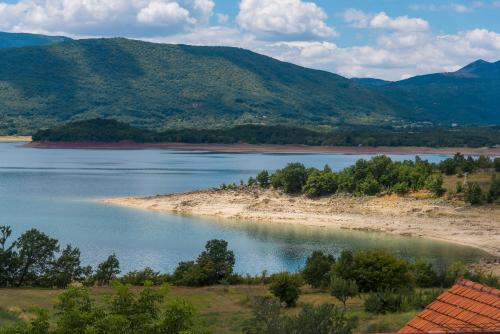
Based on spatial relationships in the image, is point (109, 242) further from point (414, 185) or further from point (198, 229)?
point (414, 185)

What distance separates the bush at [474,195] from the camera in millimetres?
50719

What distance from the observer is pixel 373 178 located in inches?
2256

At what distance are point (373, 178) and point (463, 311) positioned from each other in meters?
46.7

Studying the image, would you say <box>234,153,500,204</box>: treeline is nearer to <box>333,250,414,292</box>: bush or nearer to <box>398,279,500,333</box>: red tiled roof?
<box>333,250,414,292</box>: bush

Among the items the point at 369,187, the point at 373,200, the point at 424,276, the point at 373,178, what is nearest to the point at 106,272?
the point at 424,276

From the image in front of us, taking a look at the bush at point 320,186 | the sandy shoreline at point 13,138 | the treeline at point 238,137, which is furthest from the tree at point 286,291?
the sandy shoreline at point 13,138

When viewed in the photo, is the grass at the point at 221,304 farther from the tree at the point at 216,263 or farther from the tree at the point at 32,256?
the tree at the point at 32,256

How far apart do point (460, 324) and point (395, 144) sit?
418ft

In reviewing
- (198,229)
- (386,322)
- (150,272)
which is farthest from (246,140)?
Result: (386,322)

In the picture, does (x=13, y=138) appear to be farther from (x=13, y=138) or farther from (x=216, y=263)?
(x=216, y=263)

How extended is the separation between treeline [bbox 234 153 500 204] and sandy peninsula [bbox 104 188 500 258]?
0.99 m

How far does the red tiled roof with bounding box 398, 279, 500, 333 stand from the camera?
414 inches

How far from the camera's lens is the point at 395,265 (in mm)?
27250

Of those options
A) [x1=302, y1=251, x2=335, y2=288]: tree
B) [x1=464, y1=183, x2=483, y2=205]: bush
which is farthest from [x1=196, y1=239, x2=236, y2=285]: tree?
[x1=464, y1=183, x2=483, y2=205]: bush
